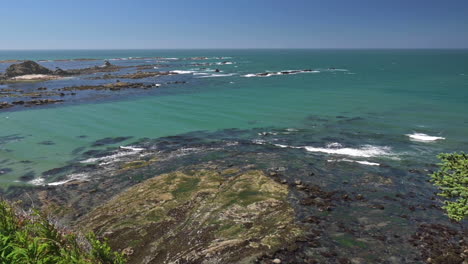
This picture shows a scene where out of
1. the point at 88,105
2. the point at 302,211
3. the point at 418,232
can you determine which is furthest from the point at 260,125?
the point at 88,105

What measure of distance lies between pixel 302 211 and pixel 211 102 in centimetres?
4256

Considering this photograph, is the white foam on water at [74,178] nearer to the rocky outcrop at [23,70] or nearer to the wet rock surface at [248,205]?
the wet rock surface at [248,205]

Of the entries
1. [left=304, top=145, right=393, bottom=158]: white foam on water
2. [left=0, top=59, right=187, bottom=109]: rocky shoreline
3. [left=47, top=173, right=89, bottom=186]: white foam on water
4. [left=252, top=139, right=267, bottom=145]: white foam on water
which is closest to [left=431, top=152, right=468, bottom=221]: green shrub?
[left=304, top=145, right=393, bottom=158]: white foam on water

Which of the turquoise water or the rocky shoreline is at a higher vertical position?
the rocky shoreline

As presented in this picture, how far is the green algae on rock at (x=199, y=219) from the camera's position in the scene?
1386 centimetres

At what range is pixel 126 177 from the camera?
76.7 ft

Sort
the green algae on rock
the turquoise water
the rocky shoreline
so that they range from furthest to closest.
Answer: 1. the rocky shoreline
2. the turquoise water
3. the green algae on rock

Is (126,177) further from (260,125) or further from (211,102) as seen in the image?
(211,102)

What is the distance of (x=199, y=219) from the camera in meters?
16.6

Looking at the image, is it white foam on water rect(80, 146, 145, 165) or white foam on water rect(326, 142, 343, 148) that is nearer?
white foam on water rect(80, 146, 145, 165)

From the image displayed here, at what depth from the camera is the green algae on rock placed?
13.9 metres

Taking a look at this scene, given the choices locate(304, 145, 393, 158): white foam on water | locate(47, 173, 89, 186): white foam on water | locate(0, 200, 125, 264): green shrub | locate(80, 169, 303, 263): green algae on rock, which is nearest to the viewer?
locate(0, 200, 125, 264): green shrub

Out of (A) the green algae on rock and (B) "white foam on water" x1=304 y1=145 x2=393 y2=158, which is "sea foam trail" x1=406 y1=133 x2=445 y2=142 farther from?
(A) the green algae on rock

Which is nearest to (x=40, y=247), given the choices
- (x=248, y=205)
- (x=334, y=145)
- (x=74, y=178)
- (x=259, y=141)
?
(x=248, y=205)
